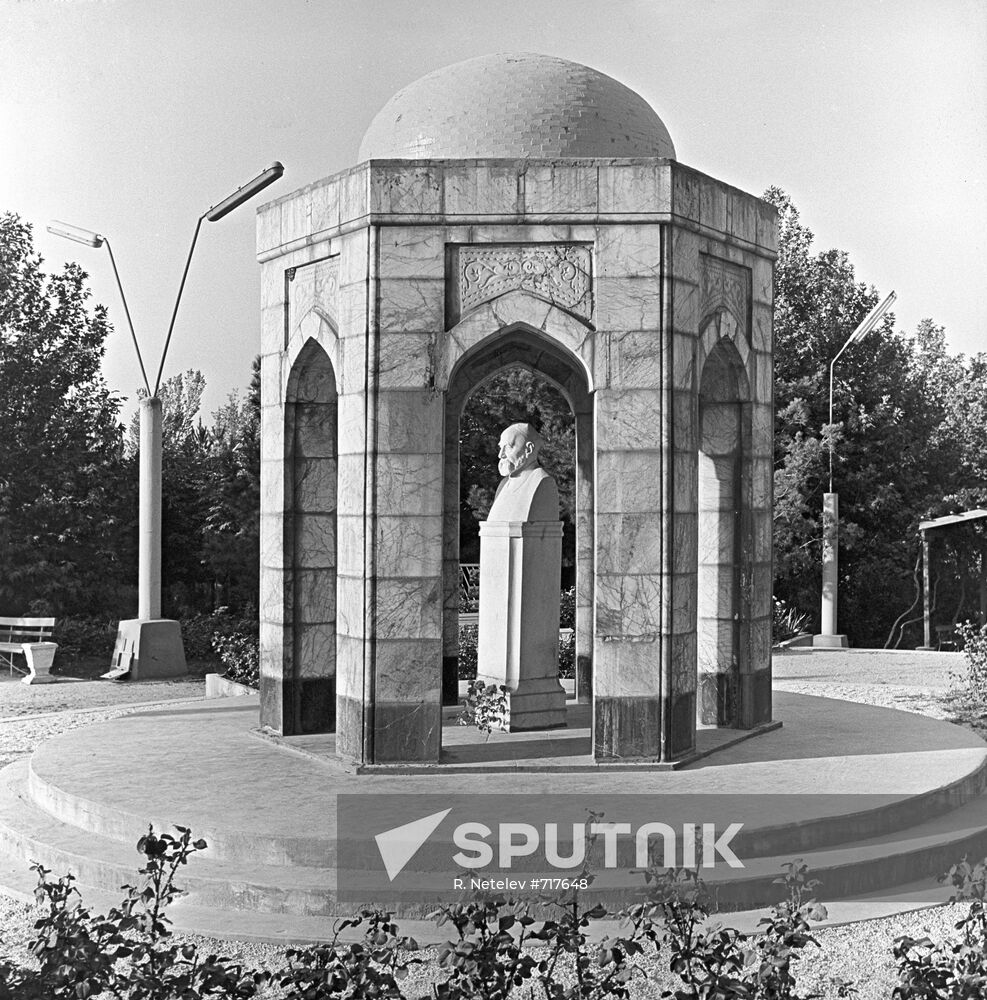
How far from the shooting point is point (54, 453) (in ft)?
87.8

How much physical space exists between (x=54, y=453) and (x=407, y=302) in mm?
19805

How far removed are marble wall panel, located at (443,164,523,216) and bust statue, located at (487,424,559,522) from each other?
2.24 m

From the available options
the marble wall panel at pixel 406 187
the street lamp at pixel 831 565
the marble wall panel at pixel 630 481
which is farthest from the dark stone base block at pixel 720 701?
the street lamp at pixel 831 565

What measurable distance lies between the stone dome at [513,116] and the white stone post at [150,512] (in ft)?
36.8

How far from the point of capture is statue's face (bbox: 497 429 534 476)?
1098 centimetres

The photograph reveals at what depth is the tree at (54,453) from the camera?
26.2 meters

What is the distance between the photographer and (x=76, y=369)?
2755 centimetres

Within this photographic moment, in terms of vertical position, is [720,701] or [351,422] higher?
[351,422]

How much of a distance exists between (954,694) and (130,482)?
1992 cm

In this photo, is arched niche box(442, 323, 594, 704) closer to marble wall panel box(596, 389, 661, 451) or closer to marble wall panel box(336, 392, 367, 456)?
marble wall panel box(336, 392, 367, 456)

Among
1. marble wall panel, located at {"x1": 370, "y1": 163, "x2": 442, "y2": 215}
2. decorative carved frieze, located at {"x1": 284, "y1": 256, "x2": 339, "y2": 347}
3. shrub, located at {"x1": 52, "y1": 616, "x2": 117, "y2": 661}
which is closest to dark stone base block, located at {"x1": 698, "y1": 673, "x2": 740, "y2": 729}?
decorative carved frieze, located at {"x1": 284, "y1": 256, "x2": 339, "y2": 347}

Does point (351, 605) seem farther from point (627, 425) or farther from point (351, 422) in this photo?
point (627, 425)

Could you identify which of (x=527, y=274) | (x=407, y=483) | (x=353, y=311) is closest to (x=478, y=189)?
(x=527, y=274)

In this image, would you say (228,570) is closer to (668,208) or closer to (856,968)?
(668,208)
